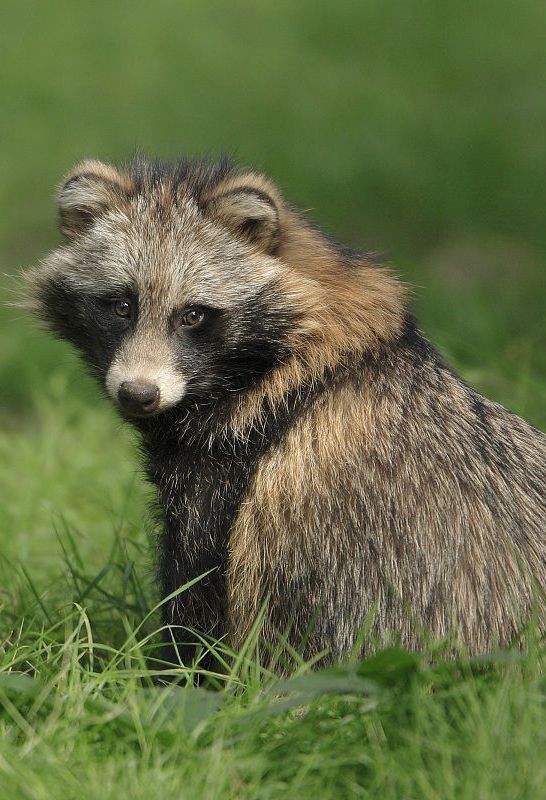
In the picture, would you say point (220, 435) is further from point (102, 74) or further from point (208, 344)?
point (102, 74)

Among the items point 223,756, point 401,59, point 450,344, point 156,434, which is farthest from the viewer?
point 401,59

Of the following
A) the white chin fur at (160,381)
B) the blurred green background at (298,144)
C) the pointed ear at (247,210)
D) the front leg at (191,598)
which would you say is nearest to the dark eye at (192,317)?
the white chin fur at (160,381)

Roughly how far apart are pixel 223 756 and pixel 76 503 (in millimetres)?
3713

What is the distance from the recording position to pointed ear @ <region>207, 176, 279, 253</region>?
4617 millimetres

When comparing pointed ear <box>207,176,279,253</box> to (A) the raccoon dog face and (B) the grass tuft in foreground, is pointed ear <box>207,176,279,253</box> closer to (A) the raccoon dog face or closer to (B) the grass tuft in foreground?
(A) the raccoon dog face

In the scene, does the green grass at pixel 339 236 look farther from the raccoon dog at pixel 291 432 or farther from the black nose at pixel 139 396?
the black nose at pixel 139 396

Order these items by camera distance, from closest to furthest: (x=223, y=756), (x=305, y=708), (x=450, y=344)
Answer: (x=223, y=756)
(x=305, y=708)
(x=450, y=344)

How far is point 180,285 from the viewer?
4.52 metres

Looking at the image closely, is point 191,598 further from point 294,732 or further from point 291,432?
point 294,732

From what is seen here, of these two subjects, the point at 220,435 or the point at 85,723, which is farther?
the point at 220,435

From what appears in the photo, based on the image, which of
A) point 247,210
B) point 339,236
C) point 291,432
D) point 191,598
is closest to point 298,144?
point 339,236

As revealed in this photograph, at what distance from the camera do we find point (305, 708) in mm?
4039

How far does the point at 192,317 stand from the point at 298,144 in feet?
25.0

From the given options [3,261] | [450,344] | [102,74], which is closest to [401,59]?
[102,74]
